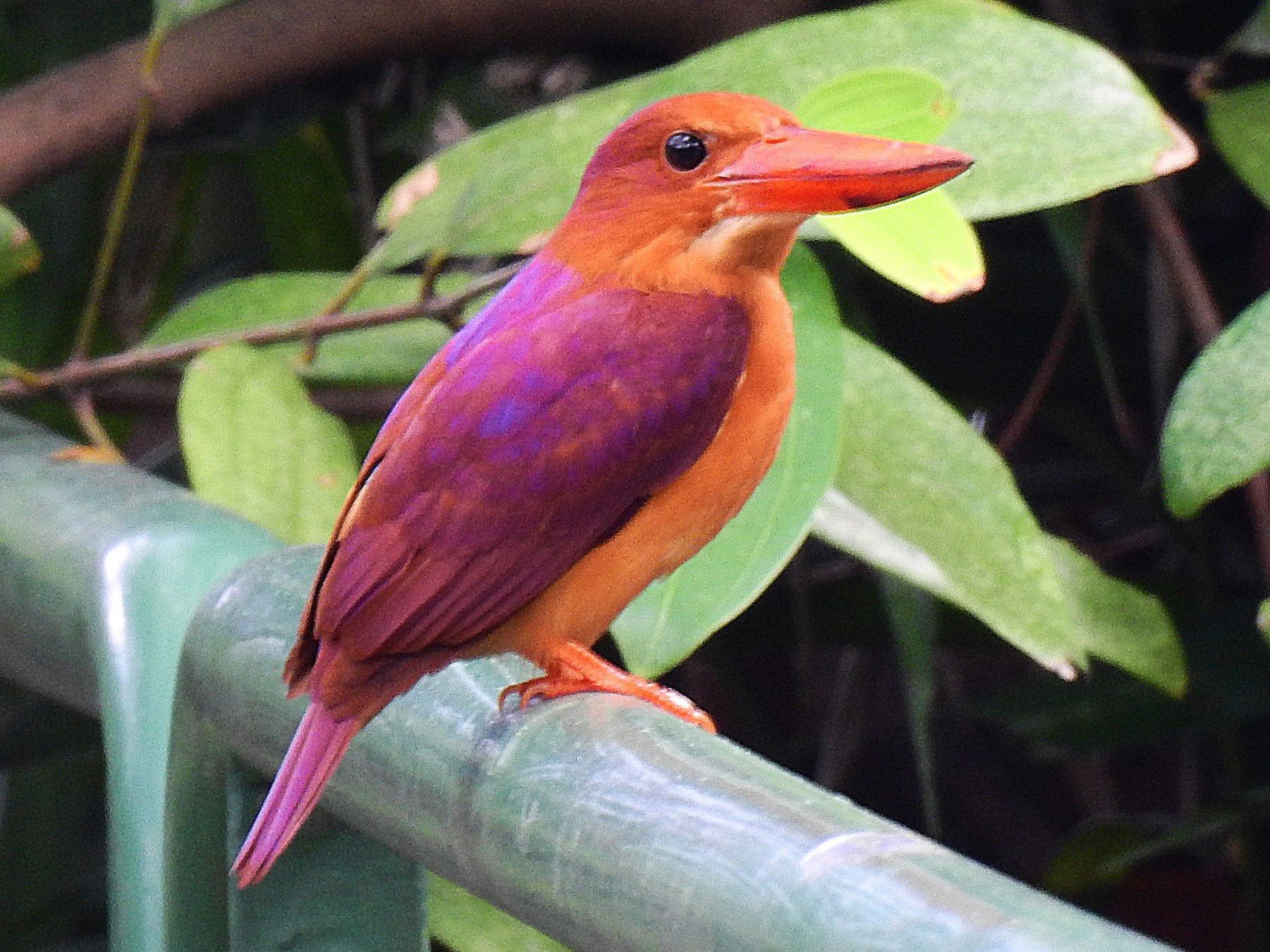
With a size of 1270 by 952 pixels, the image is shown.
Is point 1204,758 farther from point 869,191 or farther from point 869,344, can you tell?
point 869,191

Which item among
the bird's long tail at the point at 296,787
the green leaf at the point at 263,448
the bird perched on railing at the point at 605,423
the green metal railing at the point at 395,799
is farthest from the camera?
the green leaf at the point at 263,448

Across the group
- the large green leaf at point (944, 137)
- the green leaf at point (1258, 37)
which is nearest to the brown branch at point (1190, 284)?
the green leaf at point (1258, 37)

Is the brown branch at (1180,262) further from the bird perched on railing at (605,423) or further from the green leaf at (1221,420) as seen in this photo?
the bird perched on railing at (605,423)

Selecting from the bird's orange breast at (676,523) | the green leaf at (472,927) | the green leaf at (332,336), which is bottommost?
the green leaf at (472,927)

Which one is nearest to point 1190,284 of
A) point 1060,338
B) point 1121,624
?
point 1060,338

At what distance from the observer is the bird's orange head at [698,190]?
2.58ft

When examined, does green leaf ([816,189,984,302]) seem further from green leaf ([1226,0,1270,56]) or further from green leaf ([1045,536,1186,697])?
green leaf ([1226,0,1270,56])

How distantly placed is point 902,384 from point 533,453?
0.32 metres

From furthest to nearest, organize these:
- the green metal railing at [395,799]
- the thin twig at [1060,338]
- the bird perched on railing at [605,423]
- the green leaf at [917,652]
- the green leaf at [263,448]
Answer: the thin twig at [1060,338] → the green leaf at [917,652] → the green leaf at [263,448] → the bird perched on railing at [605,423] → the green metal railing at [395,799]

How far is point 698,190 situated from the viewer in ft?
2.74

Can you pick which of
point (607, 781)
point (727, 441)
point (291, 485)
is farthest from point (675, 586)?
point (607, 781)

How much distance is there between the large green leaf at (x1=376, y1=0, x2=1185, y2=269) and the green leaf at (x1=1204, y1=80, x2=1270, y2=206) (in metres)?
0.18

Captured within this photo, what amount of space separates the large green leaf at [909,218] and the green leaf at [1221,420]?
13cm

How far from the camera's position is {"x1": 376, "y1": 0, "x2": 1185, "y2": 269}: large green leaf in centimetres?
93
